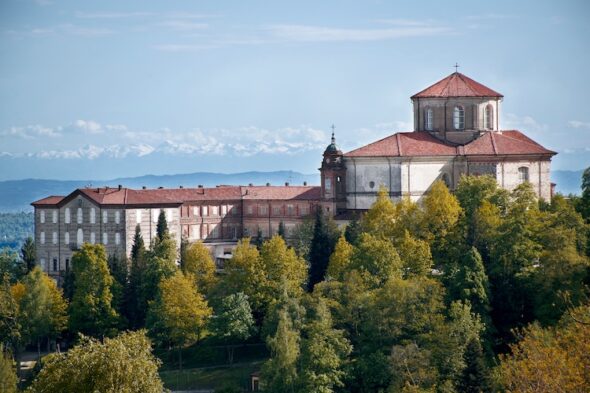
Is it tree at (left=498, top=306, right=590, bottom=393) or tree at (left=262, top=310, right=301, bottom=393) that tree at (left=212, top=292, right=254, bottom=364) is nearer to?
tree at (left=262, top=310, right=301, bottom=393)

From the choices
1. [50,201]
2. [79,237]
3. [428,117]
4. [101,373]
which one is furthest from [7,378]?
[428,117]

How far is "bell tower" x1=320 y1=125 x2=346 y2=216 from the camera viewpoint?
335 feet

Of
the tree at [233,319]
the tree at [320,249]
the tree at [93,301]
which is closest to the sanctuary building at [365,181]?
the tree at [320,249]

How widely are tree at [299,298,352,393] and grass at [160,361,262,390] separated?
22.1ft

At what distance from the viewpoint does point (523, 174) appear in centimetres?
9962

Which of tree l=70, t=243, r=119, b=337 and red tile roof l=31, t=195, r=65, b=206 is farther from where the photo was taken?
red tile roof l=31, t=195, r=65, b=206

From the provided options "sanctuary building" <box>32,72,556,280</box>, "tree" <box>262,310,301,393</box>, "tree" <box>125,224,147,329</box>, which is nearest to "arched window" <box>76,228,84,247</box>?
"sanctuary building" <box>32,72,556,280</box>

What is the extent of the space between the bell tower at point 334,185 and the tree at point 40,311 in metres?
19.8

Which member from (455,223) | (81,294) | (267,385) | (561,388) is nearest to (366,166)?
(455,223)

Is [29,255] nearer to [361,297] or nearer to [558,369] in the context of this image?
[361,297]

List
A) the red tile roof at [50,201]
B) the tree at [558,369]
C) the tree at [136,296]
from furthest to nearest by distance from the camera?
the red tile roof at [50,201] < the tree at [136,296] < the tree at [558,369]

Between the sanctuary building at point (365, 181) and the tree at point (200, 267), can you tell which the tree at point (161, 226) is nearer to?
the sanctuary building at point (365, 181)

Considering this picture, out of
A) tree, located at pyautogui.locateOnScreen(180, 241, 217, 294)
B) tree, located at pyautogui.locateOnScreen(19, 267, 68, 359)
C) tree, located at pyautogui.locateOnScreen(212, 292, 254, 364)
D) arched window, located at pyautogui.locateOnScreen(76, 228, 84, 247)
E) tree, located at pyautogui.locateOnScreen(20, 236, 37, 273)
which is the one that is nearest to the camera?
tree, located at pyautogui.locateOnScreen(212, 292, 254, 364)

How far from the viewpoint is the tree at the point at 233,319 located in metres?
84.6
